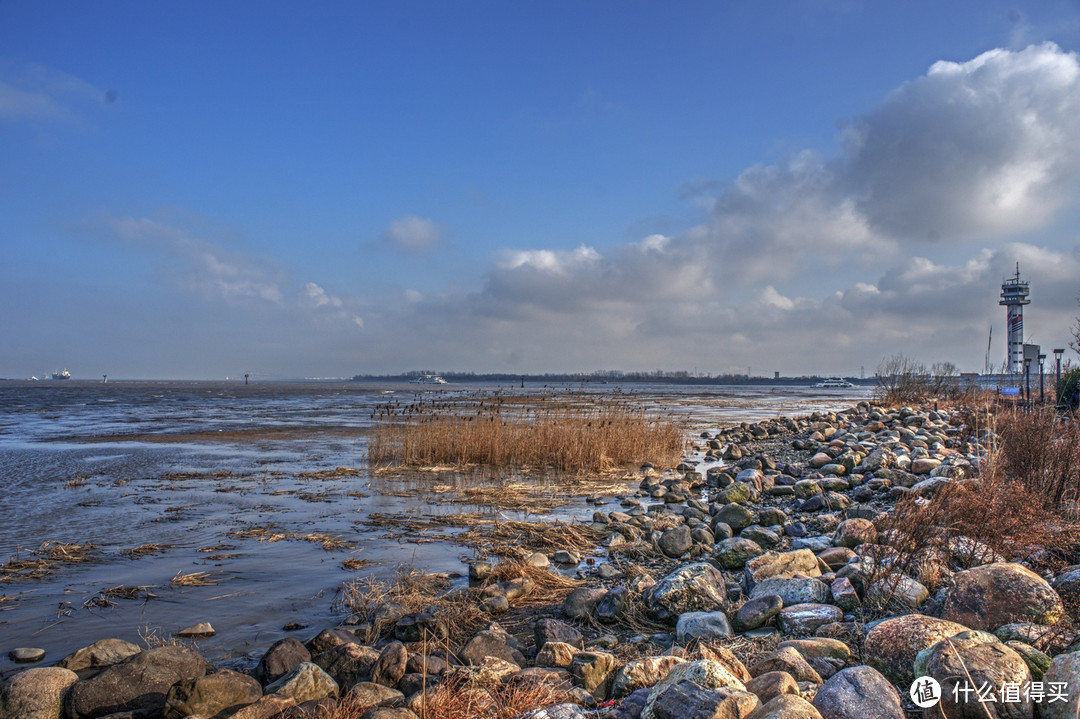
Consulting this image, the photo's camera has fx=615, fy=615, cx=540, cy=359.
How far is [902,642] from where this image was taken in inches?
140

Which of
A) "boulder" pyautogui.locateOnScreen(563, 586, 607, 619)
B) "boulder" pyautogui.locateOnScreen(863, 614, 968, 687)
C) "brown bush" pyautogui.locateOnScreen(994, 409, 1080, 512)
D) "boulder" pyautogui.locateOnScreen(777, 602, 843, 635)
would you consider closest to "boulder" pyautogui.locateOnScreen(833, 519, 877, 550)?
"brown bush" pyautogui.locateOnScreen(994, 409, 1080, 512)

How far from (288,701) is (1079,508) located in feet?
23.6

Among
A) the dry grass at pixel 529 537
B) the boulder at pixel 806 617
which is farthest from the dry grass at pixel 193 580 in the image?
the boulder at pixel 806 617

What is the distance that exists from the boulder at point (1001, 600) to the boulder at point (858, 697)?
1318 millimetres

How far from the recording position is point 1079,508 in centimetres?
602

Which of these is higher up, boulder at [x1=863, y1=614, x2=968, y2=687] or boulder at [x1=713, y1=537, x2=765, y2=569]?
boulder at [x1=863, y1=614, x2=968, y2=687]

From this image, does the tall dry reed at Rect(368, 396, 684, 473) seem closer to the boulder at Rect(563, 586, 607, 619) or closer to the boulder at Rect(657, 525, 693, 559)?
the boulder at Rect(657, 525, 693, 559)

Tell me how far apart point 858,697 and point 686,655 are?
1.23 meters

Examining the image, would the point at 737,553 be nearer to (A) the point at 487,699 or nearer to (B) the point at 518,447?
(A) the point at 487,699

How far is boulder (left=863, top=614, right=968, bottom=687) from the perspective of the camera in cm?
346

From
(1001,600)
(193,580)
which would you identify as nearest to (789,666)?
(1001,600)

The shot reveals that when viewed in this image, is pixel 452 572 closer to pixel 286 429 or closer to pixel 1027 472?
pixel 1027 472

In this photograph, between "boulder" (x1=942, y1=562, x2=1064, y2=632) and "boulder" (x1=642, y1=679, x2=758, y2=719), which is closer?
"boulder" (x1=642, y1=679, x2=758, y2=719)

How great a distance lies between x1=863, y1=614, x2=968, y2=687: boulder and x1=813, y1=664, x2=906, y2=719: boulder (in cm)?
47
